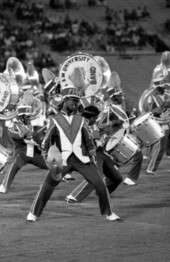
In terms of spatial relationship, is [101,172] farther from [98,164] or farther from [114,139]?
[114,139]

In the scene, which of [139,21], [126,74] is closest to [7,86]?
[126,74]

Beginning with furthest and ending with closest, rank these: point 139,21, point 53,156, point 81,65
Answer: point 139,21, point 81,65, point 53,156

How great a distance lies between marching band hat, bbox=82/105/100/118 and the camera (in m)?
11.1

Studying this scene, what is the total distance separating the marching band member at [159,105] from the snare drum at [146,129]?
1121mm

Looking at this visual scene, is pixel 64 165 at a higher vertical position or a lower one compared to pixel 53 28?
higher

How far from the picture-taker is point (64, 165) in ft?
33.5

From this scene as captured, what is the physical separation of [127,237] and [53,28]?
64.7 feet

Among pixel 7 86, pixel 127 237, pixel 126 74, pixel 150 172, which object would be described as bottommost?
pixel 126 74

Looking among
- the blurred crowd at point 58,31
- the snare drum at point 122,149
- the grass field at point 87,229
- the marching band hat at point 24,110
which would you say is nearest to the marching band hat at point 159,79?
the grass field at point 87,229

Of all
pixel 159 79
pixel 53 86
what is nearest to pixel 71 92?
pixel 53 86

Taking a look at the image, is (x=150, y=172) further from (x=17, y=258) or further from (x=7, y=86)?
(x=17, y=258)

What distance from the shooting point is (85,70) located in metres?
14.1

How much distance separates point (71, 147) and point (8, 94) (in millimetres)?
4543

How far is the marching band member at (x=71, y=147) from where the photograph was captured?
10148 mm
